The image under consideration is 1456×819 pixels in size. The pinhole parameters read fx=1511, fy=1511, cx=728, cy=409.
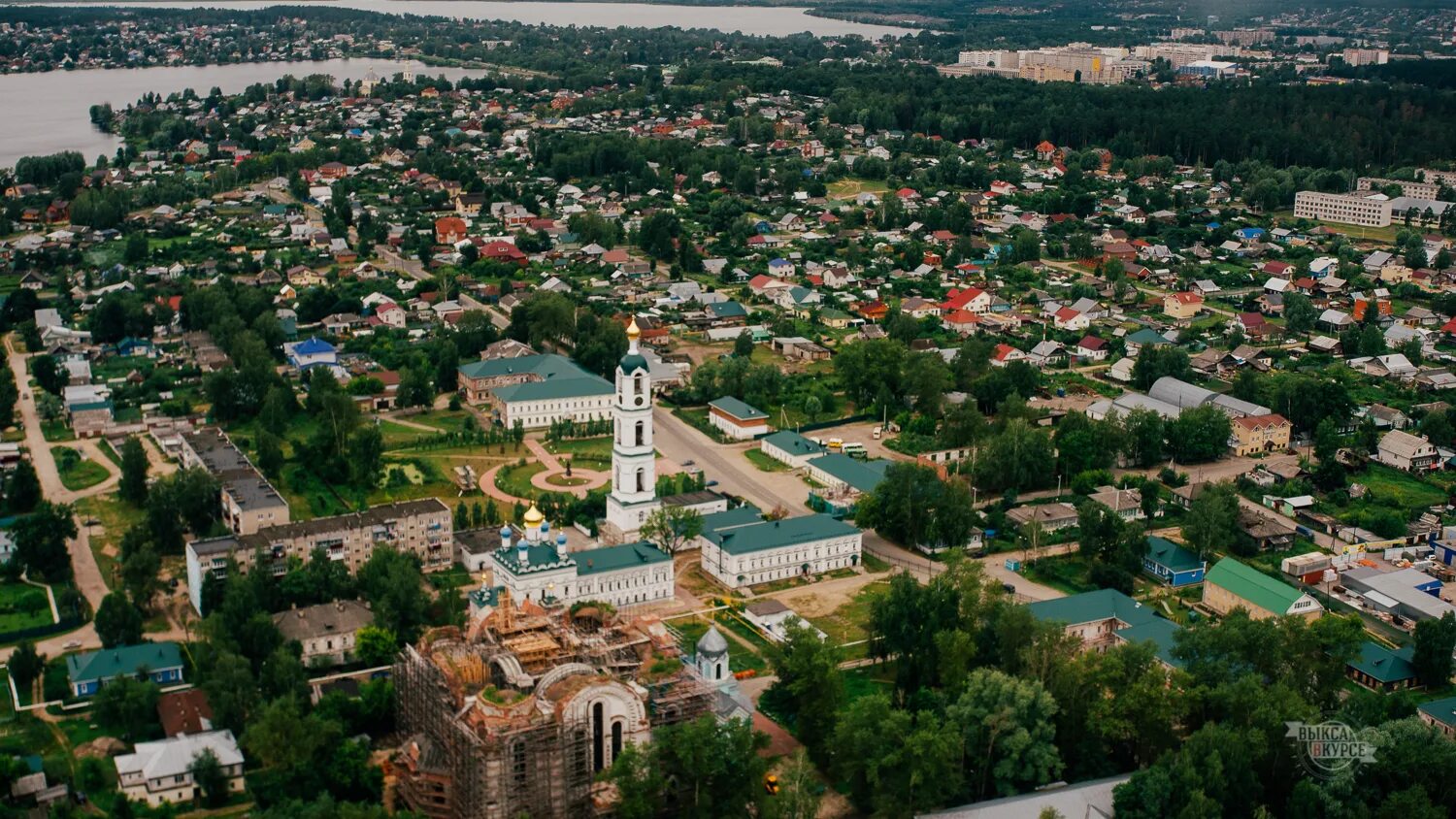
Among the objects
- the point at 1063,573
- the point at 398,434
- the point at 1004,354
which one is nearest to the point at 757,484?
the point at 1063,573

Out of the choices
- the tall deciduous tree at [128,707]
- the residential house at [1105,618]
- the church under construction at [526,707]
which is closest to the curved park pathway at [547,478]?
the church under construction at [526,707]

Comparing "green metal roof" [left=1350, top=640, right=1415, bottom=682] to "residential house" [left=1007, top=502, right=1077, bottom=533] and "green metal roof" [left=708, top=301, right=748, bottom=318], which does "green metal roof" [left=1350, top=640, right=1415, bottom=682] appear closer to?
"residential house" [left=1007, top=502, right=1077, bottom=533]

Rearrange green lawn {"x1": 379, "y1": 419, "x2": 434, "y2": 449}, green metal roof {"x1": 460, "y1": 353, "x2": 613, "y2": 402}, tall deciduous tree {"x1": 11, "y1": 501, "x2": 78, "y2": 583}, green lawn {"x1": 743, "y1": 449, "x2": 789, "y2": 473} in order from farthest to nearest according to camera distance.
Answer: green metal roof {"x1": 460, "y1": 353, "x2": 613, "y2": 402} → green lawn {"x1": 379, "y1": 419, "x2": 434, "y2": 449} → green lawn {"x1": 743, "y1": 449, "x2": 789, "y2": 473} → tall deciduous tree {"x1": 11, "y1": 501, "x2": 78, "y2": 583}

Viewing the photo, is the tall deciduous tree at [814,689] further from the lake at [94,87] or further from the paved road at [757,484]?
the lake at [94,87]

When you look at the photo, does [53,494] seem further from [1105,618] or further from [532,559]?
[1105,618]

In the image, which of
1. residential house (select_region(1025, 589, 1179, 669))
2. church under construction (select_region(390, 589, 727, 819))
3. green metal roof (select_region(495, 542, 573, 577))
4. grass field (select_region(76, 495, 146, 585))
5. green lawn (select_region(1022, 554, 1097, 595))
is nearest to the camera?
church under construction (select_region(390, 589, 727, 819))

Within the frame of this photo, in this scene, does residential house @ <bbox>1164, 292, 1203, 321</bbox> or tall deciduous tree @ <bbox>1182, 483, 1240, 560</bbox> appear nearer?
tall deciduous tree @ <bbox>1182, 483, 1240, 560</bbox>

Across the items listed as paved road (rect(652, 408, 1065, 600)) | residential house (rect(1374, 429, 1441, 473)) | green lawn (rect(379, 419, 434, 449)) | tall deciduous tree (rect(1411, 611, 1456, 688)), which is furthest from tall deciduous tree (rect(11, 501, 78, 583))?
residential house (rect(1374, 429, 1441, 473))
